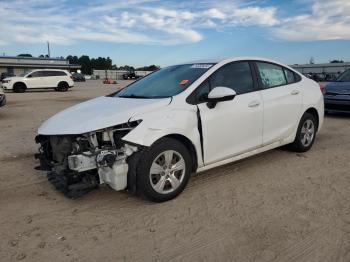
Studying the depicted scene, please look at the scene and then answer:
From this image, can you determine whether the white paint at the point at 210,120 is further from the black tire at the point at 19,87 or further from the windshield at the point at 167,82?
the black tire at the point at 19,87

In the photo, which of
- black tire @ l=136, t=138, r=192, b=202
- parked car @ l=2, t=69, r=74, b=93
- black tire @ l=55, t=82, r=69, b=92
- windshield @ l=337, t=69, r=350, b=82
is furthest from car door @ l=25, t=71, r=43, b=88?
black tire @ l=136, t=138, r=192, b=202

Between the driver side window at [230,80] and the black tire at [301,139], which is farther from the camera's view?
the black tire at [301,139]

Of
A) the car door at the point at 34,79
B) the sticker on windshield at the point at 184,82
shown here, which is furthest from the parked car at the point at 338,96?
the car door at the point at 34,79

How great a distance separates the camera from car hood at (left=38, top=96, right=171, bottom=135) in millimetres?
4355

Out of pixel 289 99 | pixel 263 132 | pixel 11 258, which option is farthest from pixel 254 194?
pixel 11 258

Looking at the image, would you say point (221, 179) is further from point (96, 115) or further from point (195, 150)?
point (96, 115)

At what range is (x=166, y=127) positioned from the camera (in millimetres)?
4492

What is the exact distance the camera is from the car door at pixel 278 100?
5824 millimetres

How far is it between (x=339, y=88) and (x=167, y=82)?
7218 mm

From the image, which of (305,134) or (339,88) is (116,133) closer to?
(305,134)

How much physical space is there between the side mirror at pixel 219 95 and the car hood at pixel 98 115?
1.74 ft

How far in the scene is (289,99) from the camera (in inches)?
245

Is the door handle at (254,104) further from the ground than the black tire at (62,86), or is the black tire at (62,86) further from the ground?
the door handle at (254,104)

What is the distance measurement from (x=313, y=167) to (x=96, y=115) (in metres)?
3.35
